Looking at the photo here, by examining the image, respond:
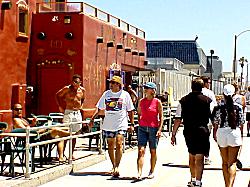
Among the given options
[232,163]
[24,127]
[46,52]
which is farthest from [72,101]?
[46,52]

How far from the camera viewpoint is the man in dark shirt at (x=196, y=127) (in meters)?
9.80

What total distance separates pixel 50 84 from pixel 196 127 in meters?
13.5

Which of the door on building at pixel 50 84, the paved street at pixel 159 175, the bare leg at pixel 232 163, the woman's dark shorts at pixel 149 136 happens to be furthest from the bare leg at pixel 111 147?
the door on building at pixel 50 84

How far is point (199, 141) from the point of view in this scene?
9836 millimetres

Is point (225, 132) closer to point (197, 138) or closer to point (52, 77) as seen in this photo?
point (197, 138)

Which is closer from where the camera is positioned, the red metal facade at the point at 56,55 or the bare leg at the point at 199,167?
the bare leg at the point at 199,167

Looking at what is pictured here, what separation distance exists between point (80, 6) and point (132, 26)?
884 centimetres

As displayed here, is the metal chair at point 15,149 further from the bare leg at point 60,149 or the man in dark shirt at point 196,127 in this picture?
the man in dark shirt at point 196,127

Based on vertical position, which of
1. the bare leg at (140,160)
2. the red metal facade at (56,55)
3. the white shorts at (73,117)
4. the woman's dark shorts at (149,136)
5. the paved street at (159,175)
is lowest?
the paved street at (159,175)

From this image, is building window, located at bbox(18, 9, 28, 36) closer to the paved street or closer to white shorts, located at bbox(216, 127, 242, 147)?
the paved street

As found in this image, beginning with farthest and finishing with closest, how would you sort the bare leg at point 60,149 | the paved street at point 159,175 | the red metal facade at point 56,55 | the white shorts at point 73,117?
the red metal facade at point 56,55, the white shorts at point 73,117, the bare leg at point 60,149, the paved street at point 159,175

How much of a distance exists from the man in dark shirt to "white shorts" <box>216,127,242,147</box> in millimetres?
444

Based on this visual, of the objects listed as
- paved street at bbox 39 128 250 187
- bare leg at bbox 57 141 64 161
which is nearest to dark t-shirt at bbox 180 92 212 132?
paved street at bbox 39 128 250 187

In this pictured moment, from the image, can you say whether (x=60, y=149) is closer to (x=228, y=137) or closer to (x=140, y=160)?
(x=140, y=160)
